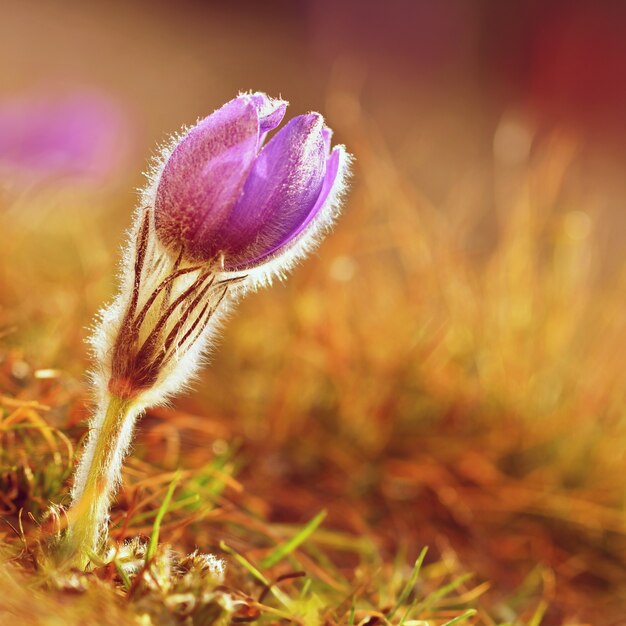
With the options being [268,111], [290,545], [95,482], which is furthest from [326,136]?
[290,545]

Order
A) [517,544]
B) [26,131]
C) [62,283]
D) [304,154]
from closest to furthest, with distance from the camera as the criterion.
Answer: [304,154]
[517,544]
[62,283]
[26,131]

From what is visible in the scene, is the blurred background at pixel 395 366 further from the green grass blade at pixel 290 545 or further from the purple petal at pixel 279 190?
the purple petal at pixel 279 190

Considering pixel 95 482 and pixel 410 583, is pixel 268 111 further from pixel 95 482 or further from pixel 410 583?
pixel 410 583

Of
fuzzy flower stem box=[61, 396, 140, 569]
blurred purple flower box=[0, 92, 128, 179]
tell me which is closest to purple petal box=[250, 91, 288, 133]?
fuzzy flower stem box=[61, 396, 140, 569]

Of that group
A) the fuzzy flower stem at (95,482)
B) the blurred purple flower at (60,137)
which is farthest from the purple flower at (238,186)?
the blurred purple flower at (60,137)

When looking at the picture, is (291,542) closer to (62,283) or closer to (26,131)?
(62,283)

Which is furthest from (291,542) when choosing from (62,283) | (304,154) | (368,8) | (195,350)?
(368,8)

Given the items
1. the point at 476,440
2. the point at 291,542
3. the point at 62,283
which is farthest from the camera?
the point at 62,283
